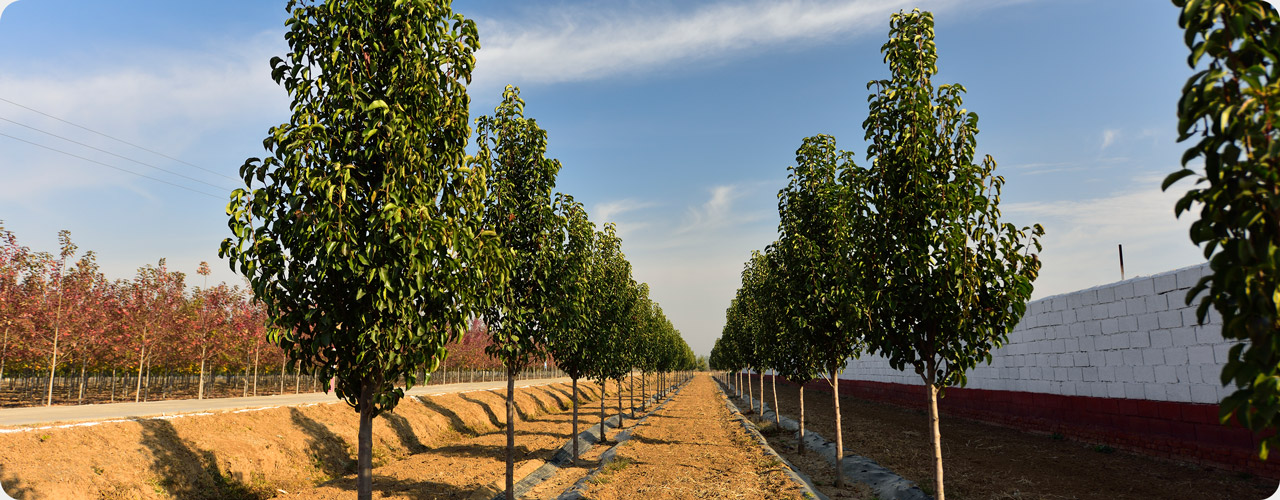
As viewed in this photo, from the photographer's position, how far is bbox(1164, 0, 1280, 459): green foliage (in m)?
2.90

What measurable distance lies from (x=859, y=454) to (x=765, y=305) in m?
4.72

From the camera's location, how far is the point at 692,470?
49.1 feet

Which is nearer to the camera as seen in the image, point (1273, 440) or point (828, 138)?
point (1273, 440)

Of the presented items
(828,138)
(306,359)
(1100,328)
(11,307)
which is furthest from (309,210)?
(11,307)

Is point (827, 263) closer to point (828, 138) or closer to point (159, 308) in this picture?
point (828, 138)

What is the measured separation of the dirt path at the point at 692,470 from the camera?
40.1 feet

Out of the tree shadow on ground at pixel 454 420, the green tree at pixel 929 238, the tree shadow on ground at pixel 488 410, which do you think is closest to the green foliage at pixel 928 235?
the green tree at pixel 929 238

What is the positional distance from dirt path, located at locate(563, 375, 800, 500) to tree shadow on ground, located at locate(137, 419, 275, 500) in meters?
7.46

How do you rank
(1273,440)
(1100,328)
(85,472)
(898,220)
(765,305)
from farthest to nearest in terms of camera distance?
(765,305) < (1100,328) < (85,472) < (898,220) < (1273,440)

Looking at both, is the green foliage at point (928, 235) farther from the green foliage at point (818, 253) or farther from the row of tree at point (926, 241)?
the green foliage at point (818, 253)

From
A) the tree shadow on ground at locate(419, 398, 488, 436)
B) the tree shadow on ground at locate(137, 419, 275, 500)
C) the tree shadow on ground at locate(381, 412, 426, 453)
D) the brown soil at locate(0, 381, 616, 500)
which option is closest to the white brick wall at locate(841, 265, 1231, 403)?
the brown soil at locate(0, 381, 616, 500)

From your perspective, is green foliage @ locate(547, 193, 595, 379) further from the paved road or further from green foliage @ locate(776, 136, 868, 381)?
the paved road

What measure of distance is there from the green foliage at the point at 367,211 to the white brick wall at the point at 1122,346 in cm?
1090

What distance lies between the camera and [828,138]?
13.7 meters
